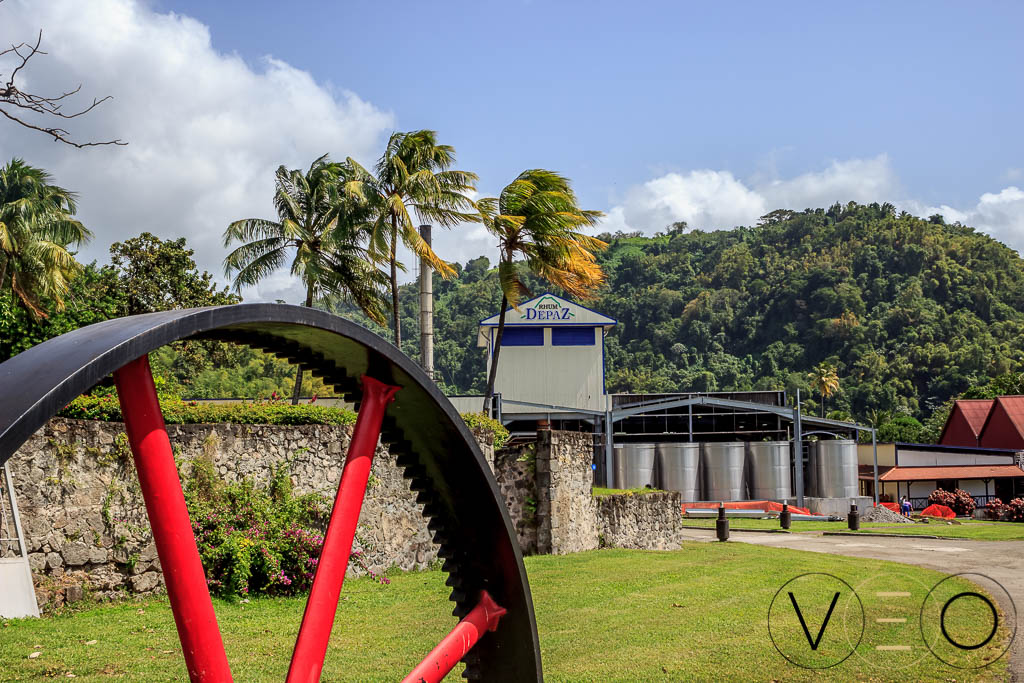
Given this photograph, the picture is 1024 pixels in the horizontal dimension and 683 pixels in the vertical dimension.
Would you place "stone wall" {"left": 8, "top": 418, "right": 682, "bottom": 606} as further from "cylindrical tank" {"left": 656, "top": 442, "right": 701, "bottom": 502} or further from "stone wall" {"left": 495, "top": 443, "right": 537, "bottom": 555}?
"cylindrical tank" {"left": 656, "top": 442, "right": 701, "bottom": 502}

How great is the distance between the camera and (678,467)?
3928 centimetres

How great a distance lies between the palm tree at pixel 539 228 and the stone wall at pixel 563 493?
432 cm

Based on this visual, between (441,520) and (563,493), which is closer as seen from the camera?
(441,520)

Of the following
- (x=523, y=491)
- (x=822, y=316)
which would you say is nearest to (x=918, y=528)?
(x=523, y=491)

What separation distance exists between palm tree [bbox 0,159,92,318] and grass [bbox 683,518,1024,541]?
2194cm

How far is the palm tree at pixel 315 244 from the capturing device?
25.2 metres

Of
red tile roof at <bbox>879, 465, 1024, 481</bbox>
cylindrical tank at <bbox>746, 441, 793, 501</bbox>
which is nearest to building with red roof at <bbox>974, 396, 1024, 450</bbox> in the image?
red tile roof at <bbox>879, 465, 1024, 481</bbox>

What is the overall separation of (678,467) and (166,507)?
37.8 meters

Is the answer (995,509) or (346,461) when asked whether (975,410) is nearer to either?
(995,509)

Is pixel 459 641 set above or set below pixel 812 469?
below

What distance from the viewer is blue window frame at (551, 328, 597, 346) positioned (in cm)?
4125

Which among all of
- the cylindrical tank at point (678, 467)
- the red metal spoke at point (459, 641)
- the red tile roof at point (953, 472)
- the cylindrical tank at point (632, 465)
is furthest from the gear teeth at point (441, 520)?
the red tile roof at point (953, 472)

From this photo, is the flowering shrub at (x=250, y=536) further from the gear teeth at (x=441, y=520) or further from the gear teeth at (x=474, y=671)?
the gear teeth at (x=441, y=520)

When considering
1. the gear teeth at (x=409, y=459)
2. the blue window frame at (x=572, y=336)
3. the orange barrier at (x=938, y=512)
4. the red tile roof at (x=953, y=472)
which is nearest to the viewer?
the gear teeth at (x=409, y=459)
